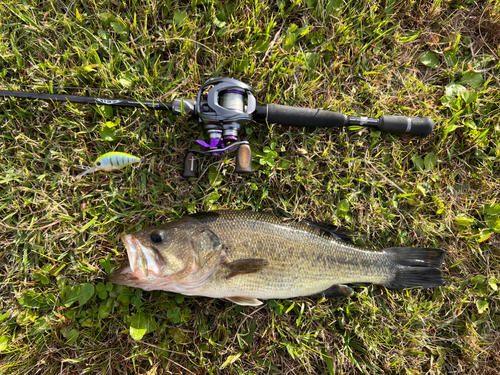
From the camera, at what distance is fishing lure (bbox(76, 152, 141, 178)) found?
2.86 meters

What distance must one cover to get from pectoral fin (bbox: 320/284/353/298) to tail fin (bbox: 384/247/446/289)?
48 centimetres

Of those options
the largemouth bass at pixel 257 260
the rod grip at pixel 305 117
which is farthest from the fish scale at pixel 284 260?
the rod grip at pixel 305 117

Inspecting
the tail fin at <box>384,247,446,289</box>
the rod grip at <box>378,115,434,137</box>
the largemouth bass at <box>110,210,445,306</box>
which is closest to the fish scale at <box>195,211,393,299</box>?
the largemouth bass at <box>110,210,445,306</box>

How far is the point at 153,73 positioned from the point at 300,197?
2.12m

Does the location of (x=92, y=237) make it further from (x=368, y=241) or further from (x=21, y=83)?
(x=368, y=241)

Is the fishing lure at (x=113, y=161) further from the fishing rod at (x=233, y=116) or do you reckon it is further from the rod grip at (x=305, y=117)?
the rod grip at (x=305, y=117)

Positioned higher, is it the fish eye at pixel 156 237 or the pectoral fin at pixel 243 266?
the fish eye at pixel 156 237

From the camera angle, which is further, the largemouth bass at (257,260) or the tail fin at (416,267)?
the tail fin at (416,267)

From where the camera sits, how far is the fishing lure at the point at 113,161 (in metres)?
2.86

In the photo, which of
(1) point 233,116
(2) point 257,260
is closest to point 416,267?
(2) point 257,260

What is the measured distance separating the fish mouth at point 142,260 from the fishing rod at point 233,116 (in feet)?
2.71

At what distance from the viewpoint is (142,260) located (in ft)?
7.75

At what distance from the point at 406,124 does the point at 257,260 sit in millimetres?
2187

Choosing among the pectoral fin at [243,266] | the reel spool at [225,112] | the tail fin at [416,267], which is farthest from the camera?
the tail fin at [416,267]
